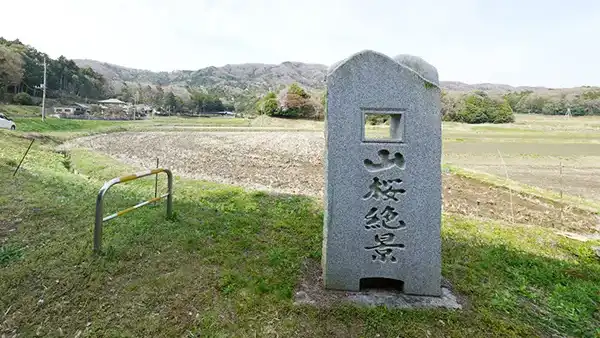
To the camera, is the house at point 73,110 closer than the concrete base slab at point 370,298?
No

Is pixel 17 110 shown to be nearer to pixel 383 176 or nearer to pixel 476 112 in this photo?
pixel 383 176

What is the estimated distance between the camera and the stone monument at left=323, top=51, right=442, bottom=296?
3.47 meters

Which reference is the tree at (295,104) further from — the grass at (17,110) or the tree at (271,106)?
the grass at (17,110)

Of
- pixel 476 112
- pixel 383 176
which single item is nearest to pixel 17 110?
pixel 383 176

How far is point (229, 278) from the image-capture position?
12.5ft

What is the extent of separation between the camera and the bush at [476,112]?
5650cm

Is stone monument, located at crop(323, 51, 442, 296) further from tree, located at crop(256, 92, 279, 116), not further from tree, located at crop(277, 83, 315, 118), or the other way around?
tree, located at crop(256, 92, 279, 116)

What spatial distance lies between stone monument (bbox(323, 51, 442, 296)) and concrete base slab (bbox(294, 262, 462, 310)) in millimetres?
Result: 92

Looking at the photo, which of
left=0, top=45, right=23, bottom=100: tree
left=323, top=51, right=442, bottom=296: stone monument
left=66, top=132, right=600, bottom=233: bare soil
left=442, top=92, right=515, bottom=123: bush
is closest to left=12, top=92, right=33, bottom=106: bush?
left=0, top=45, right=23, bottom=100: tree

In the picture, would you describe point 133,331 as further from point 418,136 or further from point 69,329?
point 418,136

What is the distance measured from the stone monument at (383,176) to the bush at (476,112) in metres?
59.2

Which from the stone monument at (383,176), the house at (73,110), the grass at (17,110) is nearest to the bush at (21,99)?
the house at (73,110)

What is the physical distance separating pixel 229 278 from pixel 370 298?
1.60 metres

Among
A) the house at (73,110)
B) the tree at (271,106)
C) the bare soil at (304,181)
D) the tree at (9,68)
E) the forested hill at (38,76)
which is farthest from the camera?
the tree at (271,106)
